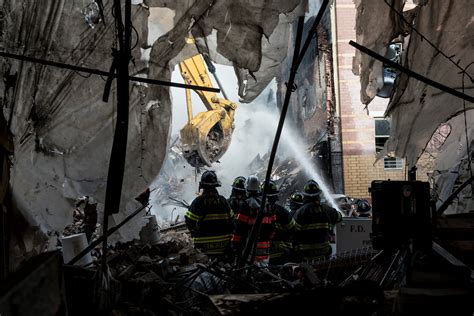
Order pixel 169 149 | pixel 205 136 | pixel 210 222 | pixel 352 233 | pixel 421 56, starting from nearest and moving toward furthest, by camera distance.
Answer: pixel 421 56 < pixel 169 149 < pixel 210 222 < pixel 352 233 < pixel 205 136

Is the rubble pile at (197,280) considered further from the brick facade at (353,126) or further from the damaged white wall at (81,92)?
the brick facade at (353,126)

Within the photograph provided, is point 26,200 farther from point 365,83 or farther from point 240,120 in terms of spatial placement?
point 240,120

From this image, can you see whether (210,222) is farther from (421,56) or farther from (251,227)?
(421,56)

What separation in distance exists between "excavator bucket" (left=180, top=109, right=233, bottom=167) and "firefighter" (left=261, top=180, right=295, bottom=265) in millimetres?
6705

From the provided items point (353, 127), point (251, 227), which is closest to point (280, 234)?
point (251, 227)

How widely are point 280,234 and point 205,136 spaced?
7.10 m

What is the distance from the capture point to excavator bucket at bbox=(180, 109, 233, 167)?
13695mm

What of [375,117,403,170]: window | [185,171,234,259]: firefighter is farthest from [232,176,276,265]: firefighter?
[375,117,403,170]: window

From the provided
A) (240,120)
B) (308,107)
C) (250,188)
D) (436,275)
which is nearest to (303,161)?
(308,107)

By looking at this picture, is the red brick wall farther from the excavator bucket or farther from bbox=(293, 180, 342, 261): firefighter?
bbox=(293, 180, 342, 261): firefighter

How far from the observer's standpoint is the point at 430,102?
510 cm

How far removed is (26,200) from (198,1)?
7.41 ft

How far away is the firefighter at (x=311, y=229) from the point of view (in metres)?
6.77

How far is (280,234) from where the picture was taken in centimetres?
711
